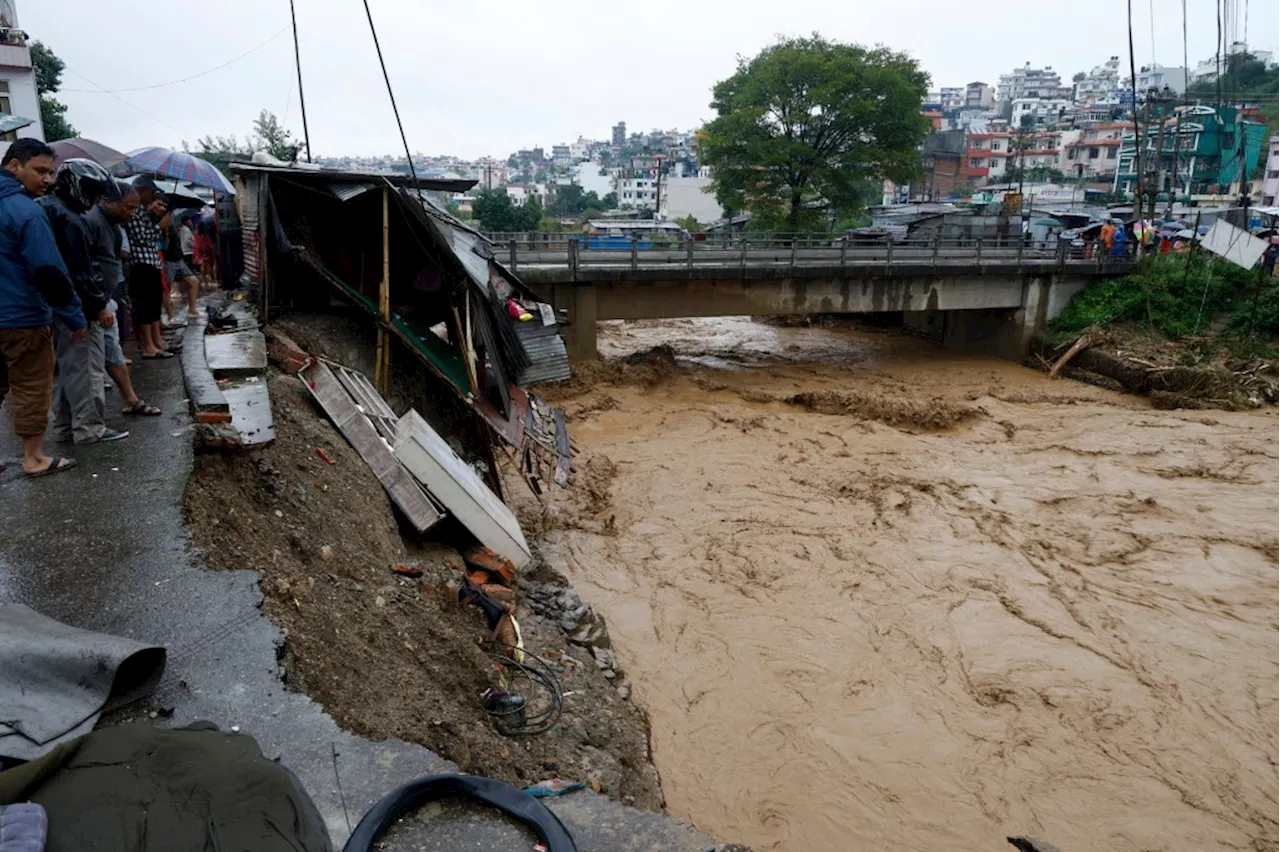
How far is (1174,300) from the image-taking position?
20594 mm

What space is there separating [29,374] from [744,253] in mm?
16118

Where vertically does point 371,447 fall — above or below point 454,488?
above

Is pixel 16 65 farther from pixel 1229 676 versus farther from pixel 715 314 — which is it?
pixel 1229 676

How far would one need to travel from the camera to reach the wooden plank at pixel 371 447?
278 inches

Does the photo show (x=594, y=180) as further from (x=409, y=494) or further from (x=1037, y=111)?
(x=409, y=494)

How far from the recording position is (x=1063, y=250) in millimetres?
21438

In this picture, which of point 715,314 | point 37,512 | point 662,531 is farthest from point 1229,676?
point 715,314

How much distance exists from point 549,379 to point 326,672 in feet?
23.1

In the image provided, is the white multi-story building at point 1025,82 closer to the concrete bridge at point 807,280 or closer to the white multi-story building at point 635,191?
the white multi-story building at point 635,191

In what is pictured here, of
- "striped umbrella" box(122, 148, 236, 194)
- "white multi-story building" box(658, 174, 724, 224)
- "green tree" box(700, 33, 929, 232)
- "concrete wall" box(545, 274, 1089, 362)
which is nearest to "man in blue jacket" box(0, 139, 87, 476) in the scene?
"striped umbrella" box(122, 148, 236, 194)

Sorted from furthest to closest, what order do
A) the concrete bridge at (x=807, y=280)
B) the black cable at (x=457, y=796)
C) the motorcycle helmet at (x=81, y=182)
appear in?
the concrete bridge at (x=807, y=280), the motorcycle helmet at (x=81, y=182), the black cable at (x=457, y=796)

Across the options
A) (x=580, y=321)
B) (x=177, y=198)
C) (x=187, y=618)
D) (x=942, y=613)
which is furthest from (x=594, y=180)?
(x=187, y=618)

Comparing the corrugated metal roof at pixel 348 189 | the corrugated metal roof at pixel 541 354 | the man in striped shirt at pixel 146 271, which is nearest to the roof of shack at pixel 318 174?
the corrugated metal roof at pixel 348 189

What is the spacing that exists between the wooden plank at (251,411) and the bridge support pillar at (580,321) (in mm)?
11433
